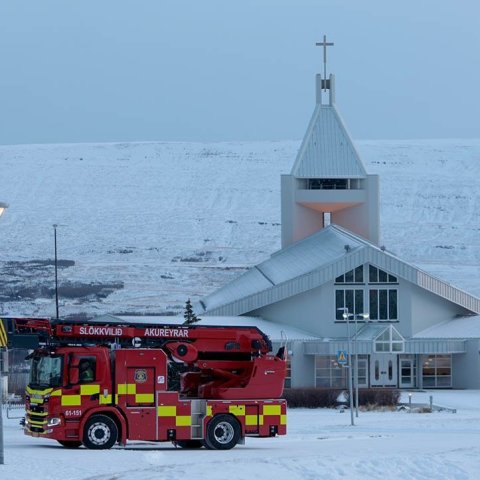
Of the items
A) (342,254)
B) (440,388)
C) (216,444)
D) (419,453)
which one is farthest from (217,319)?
(419,453)

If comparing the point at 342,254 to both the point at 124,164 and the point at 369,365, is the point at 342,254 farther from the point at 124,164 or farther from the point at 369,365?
the point at 124,164

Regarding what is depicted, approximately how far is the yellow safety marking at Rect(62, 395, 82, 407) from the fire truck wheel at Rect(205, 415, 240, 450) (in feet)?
9.29

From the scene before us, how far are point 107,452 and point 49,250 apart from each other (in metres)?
112

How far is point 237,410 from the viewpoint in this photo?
31.3 m

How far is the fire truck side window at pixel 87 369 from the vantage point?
30.5 meters

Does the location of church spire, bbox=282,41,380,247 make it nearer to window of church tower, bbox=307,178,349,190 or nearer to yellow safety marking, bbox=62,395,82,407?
window of church tower, bbox=307,178,349,190

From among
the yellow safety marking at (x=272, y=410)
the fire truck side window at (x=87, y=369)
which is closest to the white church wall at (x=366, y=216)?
the yellow safety marking at (x=272, y=410)

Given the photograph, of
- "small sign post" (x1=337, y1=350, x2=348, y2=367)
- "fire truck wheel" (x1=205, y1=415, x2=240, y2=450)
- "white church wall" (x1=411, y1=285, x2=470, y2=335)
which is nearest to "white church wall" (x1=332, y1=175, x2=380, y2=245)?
"white church wall" (x1=411, y1=285, x2=470, y2=335)

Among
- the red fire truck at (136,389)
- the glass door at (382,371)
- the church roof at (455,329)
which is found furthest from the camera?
the church roof at (455,329)

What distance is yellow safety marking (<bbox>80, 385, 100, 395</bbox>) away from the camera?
30297 mm

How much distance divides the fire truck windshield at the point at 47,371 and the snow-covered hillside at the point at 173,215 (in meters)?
75.3

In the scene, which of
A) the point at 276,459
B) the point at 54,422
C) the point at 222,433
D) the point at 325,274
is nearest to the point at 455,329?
the point at 325,274

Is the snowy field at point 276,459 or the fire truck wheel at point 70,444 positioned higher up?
the fire truck wheel at point 70,444

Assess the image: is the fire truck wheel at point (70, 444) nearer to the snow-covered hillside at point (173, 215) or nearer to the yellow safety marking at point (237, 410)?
the yellow safety marking at point (237, 410)
